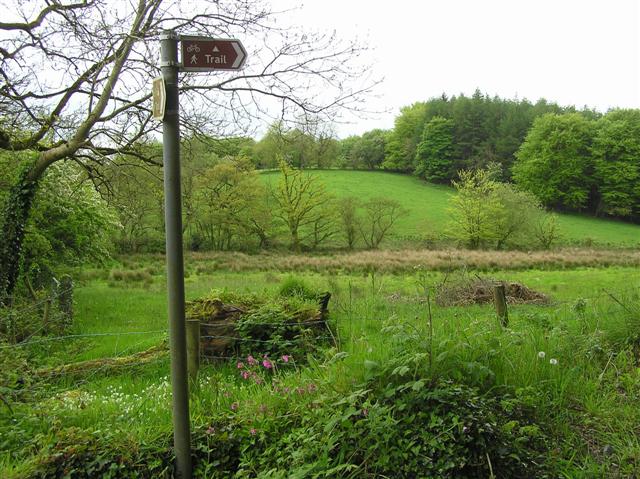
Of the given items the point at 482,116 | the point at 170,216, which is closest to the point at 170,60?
the point at 170,216

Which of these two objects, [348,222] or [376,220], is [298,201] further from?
[376,220]

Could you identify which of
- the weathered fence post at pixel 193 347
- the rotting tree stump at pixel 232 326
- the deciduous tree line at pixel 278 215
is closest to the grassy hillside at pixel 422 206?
the deciduous tree line at pixel 278 215

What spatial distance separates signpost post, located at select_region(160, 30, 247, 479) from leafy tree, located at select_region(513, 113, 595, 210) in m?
65.9

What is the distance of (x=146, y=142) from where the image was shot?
37.9 ft

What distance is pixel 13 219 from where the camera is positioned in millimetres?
10727

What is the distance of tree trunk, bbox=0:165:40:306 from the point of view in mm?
10648

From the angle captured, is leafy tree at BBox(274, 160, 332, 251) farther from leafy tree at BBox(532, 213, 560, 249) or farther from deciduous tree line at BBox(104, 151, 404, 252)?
leafy tree at BBox(532, 213, 560, 249)

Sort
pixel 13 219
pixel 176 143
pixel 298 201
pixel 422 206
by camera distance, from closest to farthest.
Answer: pixel 176 143 < pixel 13 219 < pixel 298 201 < pixel 422 206

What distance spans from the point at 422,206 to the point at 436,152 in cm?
1674

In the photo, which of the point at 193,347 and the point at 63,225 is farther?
the point at 63,225

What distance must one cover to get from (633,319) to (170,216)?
4304 mm

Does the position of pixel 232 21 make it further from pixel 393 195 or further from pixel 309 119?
pixel 393 195

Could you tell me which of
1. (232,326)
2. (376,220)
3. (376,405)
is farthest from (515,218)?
(376,405)

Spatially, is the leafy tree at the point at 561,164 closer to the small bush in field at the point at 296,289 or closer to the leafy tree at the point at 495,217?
the leafy tree at the point at 495,217
